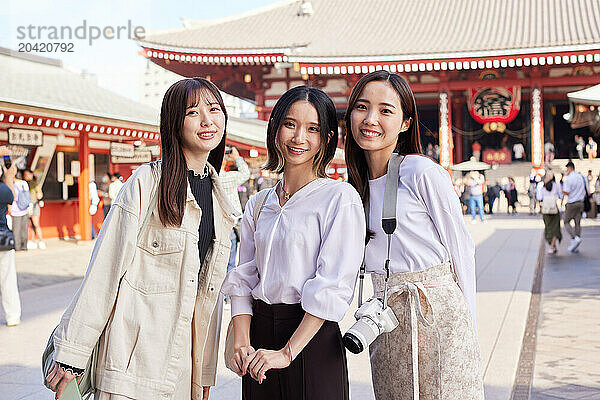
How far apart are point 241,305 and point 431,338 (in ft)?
1.98

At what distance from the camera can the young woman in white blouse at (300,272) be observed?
1.80 m

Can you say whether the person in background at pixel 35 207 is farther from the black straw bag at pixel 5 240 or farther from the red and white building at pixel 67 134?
the black straw bag at pixel 5 240

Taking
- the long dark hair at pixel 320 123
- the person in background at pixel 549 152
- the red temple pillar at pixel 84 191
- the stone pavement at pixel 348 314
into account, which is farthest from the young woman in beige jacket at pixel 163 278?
the person in background at pixel 549 152

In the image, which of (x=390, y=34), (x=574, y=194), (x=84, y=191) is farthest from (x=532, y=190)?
(x=84, y=191)

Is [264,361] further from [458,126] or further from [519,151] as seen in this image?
[519,151]

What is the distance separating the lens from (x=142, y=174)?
2049 mm

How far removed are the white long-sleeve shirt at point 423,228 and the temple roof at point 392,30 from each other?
15.8 meters

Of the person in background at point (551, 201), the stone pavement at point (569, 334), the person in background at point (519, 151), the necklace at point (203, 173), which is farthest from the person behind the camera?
the person in background at point (519, 151)

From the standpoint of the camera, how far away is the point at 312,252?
6.07 ft

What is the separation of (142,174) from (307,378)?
2.71 feet

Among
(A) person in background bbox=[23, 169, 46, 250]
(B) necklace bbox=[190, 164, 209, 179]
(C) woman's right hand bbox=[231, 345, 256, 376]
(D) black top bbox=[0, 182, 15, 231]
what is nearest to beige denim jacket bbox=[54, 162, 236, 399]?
(B) necklace bbox=[190, 164, 209, 179]

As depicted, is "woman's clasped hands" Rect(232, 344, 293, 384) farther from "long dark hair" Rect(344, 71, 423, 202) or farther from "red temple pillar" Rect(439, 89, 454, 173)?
"red temple pillar" Rect(439, 89, 454, 173)

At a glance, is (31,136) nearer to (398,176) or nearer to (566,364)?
(566,364)

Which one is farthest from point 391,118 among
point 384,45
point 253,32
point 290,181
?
point 253,32
